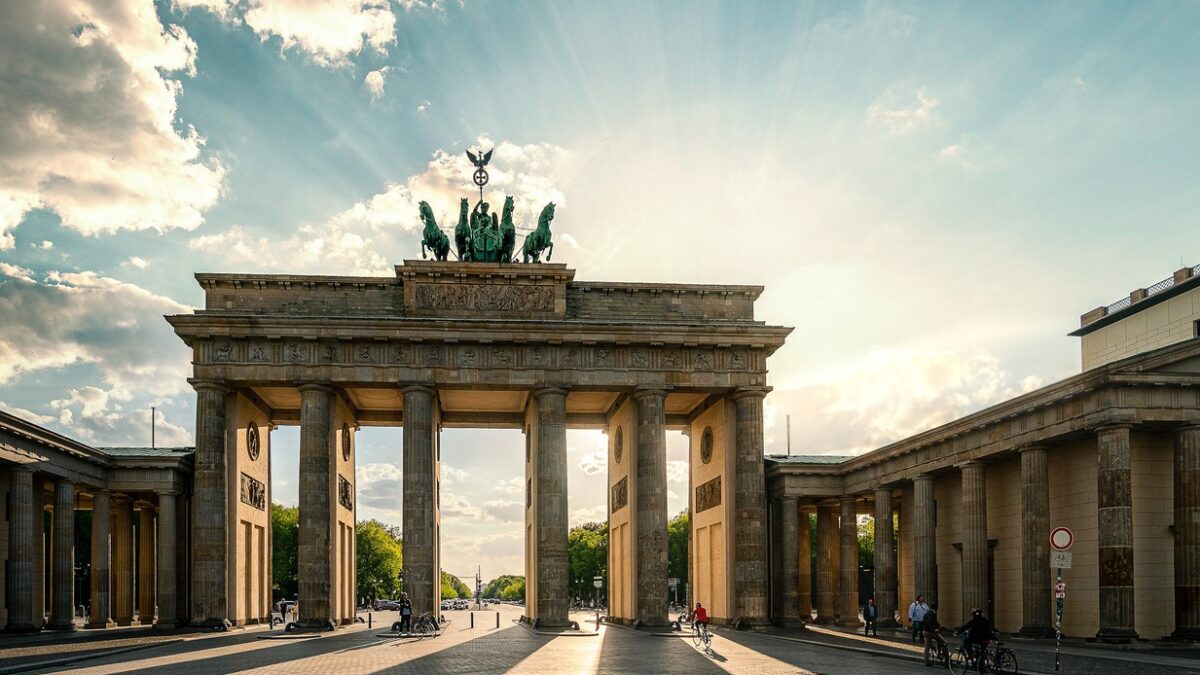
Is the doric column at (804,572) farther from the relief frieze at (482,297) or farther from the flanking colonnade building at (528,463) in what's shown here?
the relief frieze at (482,297)

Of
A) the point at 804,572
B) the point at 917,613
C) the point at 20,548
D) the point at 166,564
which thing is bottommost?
the point at 804,572

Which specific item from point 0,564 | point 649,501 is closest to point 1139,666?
point 649,501

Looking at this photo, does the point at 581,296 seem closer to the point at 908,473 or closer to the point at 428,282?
the point at 428,282

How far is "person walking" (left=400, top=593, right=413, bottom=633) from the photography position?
49109mm

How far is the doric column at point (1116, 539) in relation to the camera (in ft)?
120

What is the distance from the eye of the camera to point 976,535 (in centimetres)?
4712

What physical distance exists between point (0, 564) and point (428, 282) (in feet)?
74.4

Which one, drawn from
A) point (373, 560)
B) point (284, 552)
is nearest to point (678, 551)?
point (373, 560)

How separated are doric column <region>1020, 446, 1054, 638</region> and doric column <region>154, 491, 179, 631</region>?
3787cm

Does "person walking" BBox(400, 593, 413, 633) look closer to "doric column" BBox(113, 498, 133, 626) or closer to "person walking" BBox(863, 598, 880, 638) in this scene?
"doric column" BBox(113, 498, 133, 626)

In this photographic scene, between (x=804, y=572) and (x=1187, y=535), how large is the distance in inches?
1365

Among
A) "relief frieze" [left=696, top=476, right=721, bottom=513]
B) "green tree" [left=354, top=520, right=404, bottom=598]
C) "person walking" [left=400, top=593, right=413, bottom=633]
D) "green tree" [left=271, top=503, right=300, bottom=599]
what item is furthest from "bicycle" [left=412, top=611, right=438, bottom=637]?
"green tree" [left=354, top=520, right=404, bottom=598]

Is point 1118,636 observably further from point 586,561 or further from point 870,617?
point 586,561

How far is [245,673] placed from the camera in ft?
95.8
